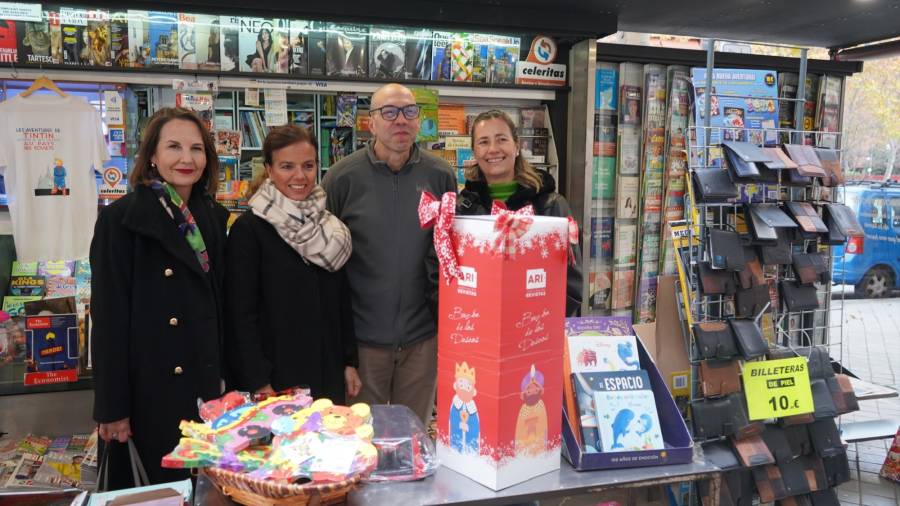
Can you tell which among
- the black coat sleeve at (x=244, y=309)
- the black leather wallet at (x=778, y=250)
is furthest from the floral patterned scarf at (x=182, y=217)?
the black leather wallet at (x=778, y=250)

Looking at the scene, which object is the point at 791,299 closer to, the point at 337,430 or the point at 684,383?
the point at 684,383

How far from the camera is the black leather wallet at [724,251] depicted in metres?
2.43

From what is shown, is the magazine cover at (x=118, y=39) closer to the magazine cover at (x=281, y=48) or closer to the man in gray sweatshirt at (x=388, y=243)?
the magazine cover at (x=281, y=48)

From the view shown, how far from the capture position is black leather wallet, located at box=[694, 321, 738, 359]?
2418 mm

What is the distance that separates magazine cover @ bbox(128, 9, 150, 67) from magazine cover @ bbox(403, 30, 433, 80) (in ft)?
5.08

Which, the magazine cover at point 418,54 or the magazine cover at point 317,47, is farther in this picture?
the magazine cover at point 418,54

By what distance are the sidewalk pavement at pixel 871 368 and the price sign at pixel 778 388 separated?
19.6 inches

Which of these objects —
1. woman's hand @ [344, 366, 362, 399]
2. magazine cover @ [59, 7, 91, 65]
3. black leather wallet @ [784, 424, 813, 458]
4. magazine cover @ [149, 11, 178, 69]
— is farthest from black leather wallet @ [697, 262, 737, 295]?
magazine cover @ [59, 7, 91, 65]

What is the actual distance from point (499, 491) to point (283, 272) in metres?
1.25

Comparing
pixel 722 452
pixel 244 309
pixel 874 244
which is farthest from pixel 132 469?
pixel 874 244

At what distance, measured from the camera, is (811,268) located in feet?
8.74

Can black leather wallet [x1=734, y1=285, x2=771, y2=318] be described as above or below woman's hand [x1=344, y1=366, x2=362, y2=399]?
above

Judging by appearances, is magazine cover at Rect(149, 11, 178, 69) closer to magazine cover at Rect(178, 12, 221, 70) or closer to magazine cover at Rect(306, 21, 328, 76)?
magazine cover at Rect(178, 12, 221, 70)

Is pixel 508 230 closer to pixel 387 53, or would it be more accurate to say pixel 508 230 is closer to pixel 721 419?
pixel 721 419
